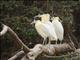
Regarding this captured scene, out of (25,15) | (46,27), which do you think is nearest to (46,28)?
(46,27)

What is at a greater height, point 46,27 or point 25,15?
point 46,27

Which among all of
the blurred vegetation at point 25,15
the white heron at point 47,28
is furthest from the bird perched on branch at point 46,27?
the blurred vegetation at point 25,15

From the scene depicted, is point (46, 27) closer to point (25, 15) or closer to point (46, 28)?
point (46, 28)

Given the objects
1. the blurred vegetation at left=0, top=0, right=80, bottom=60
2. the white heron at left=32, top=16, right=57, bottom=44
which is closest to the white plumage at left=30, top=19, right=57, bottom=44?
the white heron at left=32, top=16, right=57, bottom=44

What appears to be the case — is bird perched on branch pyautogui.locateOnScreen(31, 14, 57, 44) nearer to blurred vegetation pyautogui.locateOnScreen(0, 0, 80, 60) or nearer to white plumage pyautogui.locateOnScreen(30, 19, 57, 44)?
white plumage pyautogui.locateOnScreen(30, 19, 57, 44)

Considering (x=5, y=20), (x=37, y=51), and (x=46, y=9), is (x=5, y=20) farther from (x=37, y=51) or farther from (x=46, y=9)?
(x=37, y=51)

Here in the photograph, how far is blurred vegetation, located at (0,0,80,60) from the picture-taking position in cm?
425

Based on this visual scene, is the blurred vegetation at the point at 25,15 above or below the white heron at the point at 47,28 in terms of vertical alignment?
below

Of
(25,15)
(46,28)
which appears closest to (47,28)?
(46,28)

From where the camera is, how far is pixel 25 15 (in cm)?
458

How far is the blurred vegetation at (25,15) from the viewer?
4254 mm

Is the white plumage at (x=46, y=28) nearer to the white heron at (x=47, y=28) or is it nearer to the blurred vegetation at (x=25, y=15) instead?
the white heron at (x=47, y=28)

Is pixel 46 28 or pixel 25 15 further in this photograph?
pixel 25 15

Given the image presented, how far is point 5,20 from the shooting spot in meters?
4.41
